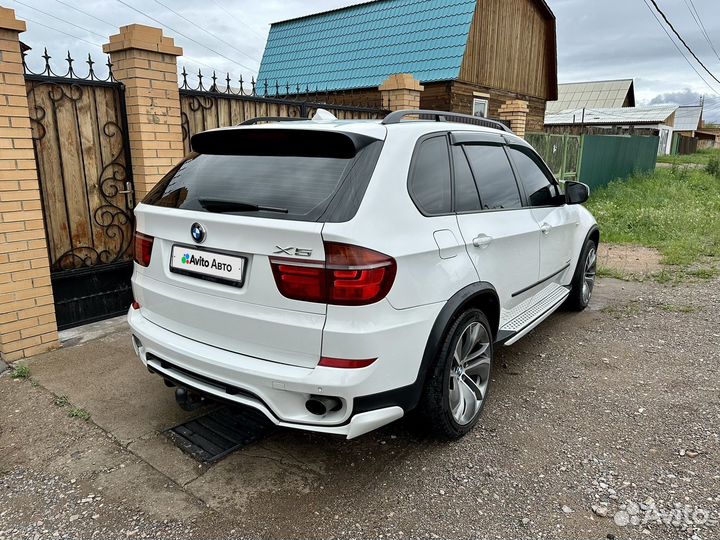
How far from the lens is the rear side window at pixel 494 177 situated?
3.28 m

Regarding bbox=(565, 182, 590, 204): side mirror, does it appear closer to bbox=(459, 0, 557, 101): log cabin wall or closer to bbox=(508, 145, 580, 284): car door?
bbox=(508, 145, 580, 284): car door

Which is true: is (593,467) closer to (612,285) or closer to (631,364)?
(631,364)

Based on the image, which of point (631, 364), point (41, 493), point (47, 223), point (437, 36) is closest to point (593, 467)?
point (631, 364)

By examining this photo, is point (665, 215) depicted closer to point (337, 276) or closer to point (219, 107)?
point (219, 107)

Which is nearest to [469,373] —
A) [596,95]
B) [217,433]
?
[217,433]

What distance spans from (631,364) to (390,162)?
9.39ft

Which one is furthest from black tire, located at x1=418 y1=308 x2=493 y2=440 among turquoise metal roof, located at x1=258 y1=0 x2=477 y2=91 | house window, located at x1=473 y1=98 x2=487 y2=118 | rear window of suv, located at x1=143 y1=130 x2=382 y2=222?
house window, located at x1=473 y1=98 x2=487 y2=118

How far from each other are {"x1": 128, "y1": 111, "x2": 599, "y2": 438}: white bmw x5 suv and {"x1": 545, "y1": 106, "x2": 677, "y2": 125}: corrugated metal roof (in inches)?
1532

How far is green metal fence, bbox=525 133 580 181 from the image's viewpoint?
11.8 m

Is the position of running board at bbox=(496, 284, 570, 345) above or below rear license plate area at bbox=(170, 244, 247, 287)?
below

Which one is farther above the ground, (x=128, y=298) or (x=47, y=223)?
(x=47, y=223)

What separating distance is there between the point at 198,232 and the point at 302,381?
0.89 metres

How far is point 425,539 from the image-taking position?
2.31 meters

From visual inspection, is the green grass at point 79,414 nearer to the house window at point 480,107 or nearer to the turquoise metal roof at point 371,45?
the turquoise metal roof at point 371,45
